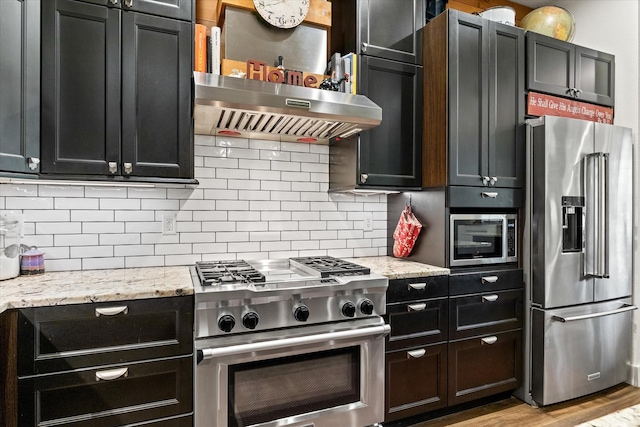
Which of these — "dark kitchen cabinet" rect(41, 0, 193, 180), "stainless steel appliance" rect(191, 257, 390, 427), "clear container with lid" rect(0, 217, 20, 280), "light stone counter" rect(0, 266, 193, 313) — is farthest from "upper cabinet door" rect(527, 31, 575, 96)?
"clear container with lid" rect(0, 217, 20, 280)

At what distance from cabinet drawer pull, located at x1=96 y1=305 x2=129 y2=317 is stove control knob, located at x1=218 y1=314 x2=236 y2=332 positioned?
1.32 feet

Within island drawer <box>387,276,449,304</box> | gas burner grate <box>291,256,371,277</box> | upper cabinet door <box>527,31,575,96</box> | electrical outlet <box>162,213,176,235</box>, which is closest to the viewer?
gas burner grate <box>291,256,371,277</box>

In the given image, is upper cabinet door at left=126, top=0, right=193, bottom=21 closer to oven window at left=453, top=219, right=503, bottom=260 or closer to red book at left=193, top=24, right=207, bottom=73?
red book at left=193, top=24, right=207, bottom=73

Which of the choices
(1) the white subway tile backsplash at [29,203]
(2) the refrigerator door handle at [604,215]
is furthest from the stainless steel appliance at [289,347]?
(2) the refrigerator door handle at [604,215]

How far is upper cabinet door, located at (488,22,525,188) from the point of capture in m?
2.66

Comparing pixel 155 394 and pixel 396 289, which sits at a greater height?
pixel 396 289

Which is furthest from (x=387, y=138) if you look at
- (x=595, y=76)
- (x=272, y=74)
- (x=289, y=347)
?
(x=595, y=76)

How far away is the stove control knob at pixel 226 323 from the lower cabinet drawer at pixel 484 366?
1.41 m

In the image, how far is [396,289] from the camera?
7.49 ft

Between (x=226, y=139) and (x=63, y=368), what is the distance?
5.00ft

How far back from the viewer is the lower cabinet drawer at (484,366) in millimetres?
2484

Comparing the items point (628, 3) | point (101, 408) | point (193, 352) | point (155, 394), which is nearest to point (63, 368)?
point (101, 408)

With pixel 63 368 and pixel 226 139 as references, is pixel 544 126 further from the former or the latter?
pixel 63 368

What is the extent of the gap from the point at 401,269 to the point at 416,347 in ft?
1.53
